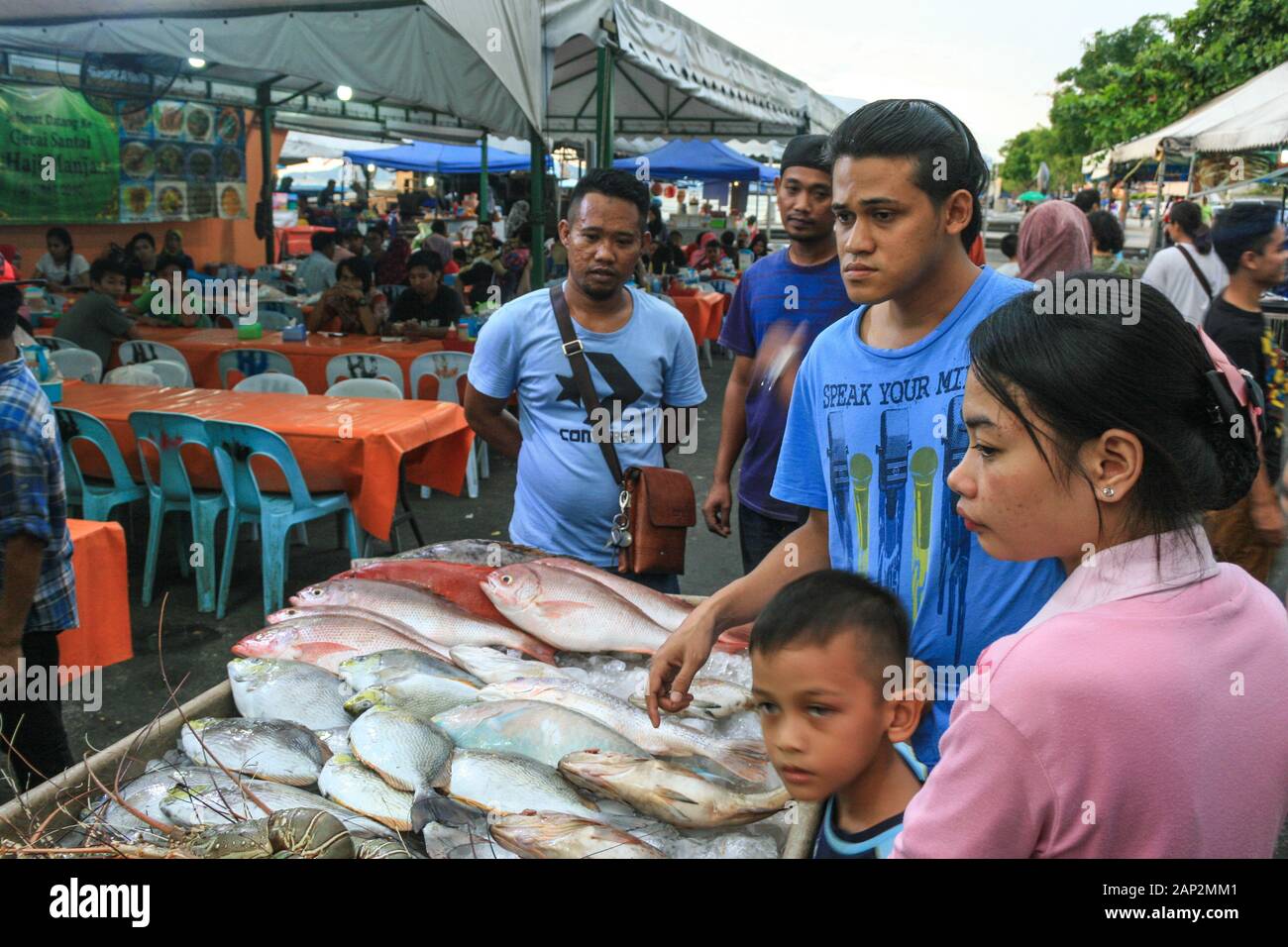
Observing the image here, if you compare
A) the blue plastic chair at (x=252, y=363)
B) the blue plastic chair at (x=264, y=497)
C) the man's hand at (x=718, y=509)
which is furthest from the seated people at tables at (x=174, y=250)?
the man's hand at (x=718, y=509)

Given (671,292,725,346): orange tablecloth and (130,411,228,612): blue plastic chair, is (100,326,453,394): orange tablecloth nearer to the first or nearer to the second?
(130,411,228,612): blue plastic chair

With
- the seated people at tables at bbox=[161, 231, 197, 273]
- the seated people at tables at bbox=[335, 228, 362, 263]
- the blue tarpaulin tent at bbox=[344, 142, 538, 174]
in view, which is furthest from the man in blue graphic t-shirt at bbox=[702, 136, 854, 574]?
the blue tarpaulin tent at bbox=[344, 142, 538, 174]

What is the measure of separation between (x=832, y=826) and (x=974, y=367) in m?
0.79

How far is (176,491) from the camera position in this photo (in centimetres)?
554

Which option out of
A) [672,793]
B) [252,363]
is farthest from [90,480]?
[672,793]

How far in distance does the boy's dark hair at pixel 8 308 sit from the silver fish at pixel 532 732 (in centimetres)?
173

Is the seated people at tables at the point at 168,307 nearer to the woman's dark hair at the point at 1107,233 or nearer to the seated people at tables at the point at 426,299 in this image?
Answer: the seated people at tables at the point at 426,299

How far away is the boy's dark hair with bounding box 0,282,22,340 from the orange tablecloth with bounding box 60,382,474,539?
257cm

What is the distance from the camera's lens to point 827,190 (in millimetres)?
3477

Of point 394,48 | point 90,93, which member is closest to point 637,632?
point 394,48

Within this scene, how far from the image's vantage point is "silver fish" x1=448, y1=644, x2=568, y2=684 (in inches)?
90.7

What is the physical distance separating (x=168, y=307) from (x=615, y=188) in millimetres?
7245

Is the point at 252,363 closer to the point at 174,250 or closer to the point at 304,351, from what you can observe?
the point at 304,351

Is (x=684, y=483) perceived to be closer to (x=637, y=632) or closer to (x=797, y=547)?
(x=637, y=632)
